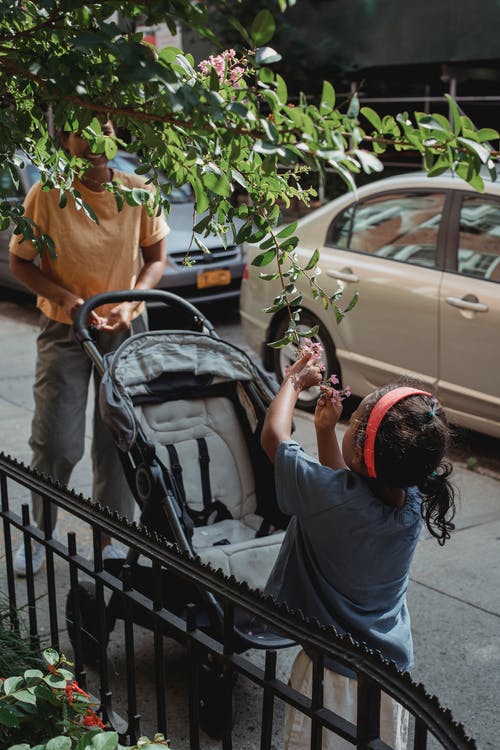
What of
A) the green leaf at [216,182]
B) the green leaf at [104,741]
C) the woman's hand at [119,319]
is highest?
the green leaf at [216,182]

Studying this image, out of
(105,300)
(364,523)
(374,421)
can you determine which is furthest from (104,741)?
(105,300)

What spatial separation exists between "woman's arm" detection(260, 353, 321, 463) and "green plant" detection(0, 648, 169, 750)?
772 mm

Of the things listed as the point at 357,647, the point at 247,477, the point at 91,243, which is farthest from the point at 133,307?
the point at 357,647

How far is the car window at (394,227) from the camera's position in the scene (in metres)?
6.34

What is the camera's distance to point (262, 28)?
5.27 feet

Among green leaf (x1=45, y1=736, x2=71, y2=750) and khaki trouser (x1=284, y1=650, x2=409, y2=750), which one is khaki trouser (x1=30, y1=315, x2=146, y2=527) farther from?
green leaf (x1=45, y1=736, x2=71, y2=750)

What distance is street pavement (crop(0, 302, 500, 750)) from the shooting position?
3.51m

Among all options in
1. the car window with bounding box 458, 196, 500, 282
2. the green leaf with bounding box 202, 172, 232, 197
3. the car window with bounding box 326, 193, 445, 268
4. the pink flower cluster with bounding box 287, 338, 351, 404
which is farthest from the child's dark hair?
the car window with bounding box 326, 193, 445, 268

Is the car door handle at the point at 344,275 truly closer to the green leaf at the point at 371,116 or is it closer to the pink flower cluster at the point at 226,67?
the pink flower cluster at the point at 226,67

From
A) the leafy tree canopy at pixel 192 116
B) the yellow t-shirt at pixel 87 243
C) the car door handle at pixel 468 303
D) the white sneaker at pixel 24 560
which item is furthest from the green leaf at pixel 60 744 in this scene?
the car door handle at pixel 468 303

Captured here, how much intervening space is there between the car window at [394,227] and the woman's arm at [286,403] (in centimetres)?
373

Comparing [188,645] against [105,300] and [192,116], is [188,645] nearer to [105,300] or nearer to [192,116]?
[192,116]

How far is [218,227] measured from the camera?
263 cm

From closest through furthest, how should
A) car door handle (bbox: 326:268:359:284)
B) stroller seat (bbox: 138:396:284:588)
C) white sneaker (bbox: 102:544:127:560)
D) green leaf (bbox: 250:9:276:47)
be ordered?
1. green leaf (bbox: 250:9:276:47)
2. stroller seat (bbox: 138:396:284:588)
3. white sneaker (bbox: 102:544:127:560)
4. car door handle (bbox: 326:268:359:284)
